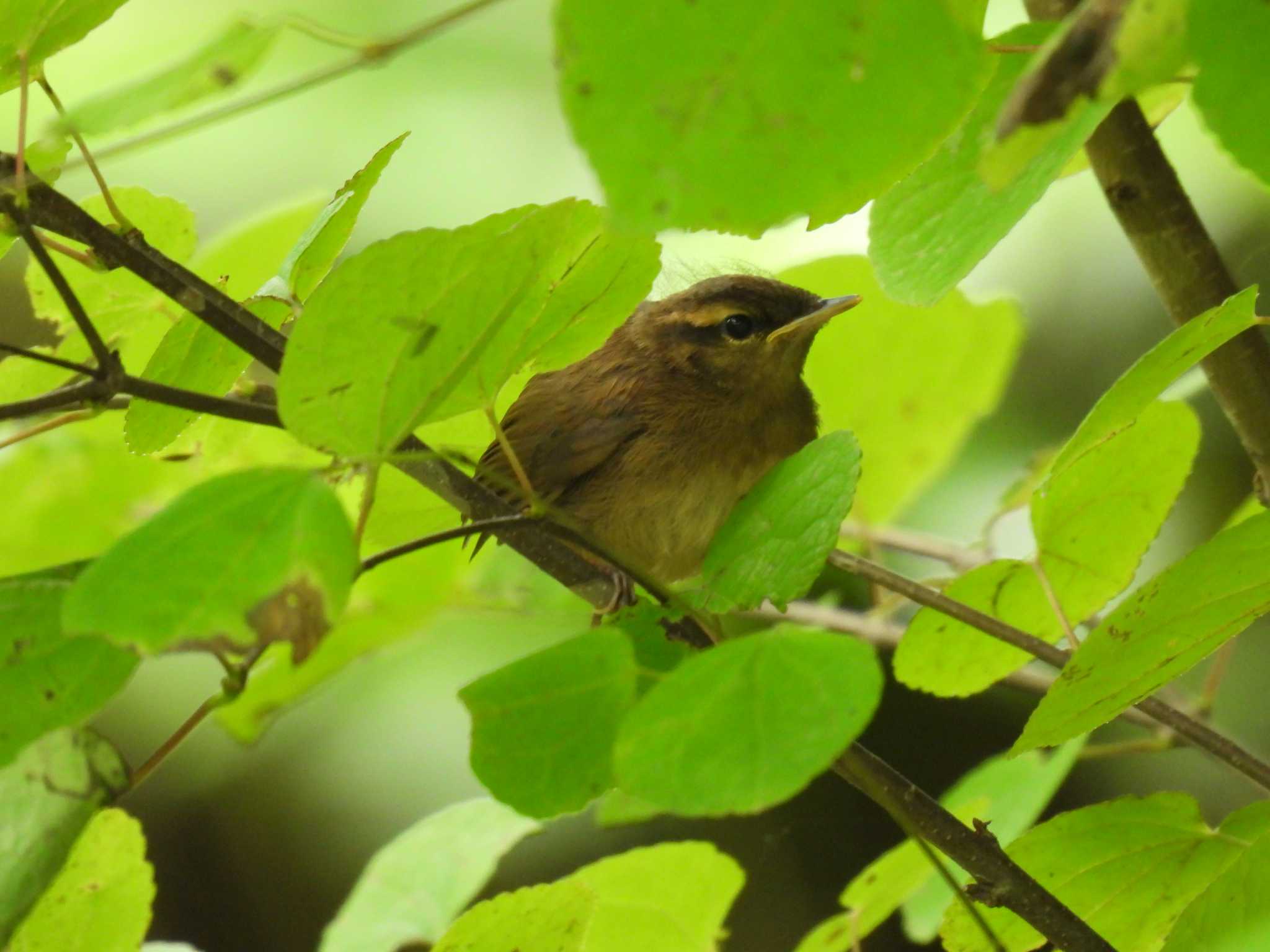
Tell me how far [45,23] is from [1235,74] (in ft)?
1.95

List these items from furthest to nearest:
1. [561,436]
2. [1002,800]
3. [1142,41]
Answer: [561,436], [1002,800], [1142,41]

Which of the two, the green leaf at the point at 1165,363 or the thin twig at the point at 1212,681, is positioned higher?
the green leaf at the point at 1165,363

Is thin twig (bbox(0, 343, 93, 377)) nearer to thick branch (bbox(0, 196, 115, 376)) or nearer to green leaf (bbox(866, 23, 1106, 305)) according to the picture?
thick branch (bbox(0, 196, 115, 376))

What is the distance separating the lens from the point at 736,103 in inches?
20.3

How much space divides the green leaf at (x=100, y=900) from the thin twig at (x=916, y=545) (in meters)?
0.85

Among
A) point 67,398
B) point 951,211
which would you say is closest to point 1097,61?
point 951,211

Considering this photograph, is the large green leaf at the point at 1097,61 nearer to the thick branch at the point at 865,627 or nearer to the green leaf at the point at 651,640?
the green leaf at the point at 651,640

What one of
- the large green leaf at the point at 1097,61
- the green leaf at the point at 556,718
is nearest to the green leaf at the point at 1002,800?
the green leaf at the point at 556,718

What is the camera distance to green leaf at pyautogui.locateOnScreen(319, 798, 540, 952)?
1.20 metres

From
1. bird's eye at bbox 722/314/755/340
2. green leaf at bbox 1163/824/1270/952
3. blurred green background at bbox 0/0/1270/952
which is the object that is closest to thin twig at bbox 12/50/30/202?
green leaf at bbox 1163/824/1270/952

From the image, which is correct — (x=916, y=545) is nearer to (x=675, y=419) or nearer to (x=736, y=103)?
(x=675, y=419)

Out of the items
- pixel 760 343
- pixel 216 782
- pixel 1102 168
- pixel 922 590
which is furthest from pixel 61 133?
pixel 216 782

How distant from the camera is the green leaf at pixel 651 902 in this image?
3.58ft

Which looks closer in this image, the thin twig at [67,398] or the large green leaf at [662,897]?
the thin twig at [67,398]
